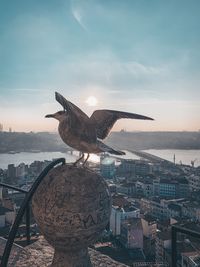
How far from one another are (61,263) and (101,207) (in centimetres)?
63

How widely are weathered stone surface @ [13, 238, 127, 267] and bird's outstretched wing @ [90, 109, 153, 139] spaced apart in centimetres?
135

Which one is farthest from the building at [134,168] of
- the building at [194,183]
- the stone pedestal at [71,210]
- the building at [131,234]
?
the stone pedestal at [71,210]

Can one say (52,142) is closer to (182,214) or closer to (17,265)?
(182,214)

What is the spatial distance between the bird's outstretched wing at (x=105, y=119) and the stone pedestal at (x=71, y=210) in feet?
1.51

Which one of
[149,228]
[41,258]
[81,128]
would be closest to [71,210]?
[81,128]

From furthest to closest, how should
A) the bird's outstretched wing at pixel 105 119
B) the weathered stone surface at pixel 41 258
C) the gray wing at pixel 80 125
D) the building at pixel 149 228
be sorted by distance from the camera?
1. the building at pixel 149 228
2. the weathered stone surface at pixel 41 258
3. the bird's outstretched wing at pixel 105 119
4. the gray wing at pixel 80 125

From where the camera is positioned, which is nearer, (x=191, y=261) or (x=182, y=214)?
(x=191, y=261)

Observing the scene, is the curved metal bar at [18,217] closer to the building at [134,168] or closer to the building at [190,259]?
the building at [190,259]

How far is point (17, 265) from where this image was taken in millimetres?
3520

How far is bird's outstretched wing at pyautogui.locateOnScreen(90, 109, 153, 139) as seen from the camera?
331cm

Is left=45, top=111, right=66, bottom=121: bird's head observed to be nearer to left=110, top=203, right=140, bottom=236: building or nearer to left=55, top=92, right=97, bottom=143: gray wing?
left=55, top=92, right=97, bottom=143: gray wing

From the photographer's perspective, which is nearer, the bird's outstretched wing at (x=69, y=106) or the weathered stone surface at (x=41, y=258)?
the bird's outstretched wing at (x=69, y=106)

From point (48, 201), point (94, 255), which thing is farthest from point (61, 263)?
point (94, 255)

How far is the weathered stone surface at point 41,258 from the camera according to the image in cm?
351
